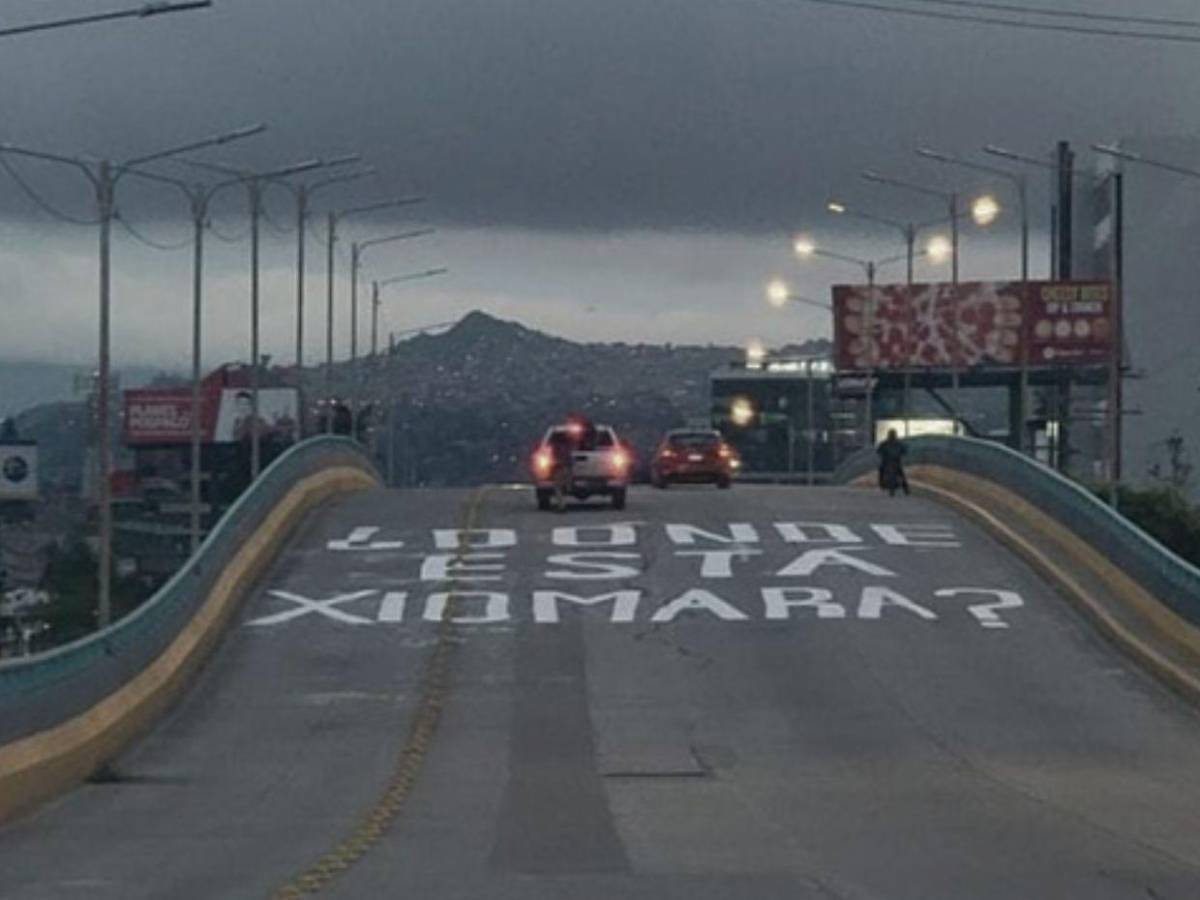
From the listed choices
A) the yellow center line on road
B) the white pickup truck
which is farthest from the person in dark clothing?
the yellow center line on road

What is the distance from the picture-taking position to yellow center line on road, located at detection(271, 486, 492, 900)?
792 inches

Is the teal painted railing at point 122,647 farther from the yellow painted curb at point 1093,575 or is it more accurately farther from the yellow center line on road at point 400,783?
the yellow painted curb at point 1093,575

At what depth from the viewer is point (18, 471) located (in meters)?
82.0

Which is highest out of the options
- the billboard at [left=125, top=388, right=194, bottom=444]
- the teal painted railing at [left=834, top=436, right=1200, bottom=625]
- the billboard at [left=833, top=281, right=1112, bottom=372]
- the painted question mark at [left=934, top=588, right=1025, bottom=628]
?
the billboard at [left=833, top=281, right=1112, bottom=372]

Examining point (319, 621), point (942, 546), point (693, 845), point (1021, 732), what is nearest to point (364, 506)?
point (942, 546)

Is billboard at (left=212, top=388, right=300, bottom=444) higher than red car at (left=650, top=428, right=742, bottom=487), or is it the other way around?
billboard at (left=212, top=388, right=300, bottom=444)

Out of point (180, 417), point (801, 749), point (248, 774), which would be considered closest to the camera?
point (248, 774)

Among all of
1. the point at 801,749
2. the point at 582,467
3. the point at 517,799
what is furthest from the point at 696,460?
the point at 517,799

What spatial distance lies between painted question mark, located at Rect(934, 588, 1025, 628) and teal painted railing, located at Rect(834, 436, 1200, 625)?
167cm

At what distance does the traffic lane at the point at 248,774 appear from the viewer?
21328mm

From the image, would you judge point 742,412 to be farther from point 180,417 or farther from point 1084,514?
point 1084,514

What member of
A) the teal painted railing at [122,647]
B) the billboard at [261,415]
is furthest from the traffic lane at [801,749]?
the billboard at [261,415]

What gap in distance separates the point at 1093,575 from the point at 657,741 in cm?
1615

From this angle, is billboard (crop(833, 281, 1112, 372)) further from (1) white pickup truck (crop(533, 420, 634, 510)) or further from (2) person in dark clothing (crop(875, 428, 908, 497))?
(1) white pickup truck (crop(533, 420, 634, 510))
